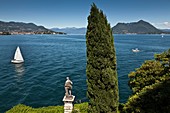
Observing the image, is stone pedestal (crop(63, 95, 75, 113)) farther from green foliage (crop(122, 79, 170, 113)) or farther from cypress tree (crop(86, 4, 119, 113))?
green foliage (crop(122, 79, 170, 113))

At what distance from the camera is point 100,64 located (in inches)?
475

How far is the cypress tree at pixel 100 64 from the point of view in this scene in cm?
1183

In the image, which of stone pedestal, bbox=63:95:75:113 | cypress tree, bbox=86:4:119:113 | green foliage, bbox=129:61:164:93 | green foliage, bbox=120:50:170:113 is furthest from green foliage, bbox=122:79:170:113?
stone pedestal, bbox=63:95:75:113

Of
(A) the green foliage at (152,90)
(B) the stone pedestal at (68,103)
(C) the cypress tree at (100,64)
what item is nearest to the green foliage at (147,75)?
(A) the green foliage at (152,90)

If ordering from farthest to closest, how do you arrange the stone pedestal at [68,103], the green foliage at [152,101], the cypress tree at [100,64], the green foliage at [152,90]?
the stone pedestal at [68,103], the green foliage at [152,90], the green foliage at [152,101], the cypress tree at [100,64]

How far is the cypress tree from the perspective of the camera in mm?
11831

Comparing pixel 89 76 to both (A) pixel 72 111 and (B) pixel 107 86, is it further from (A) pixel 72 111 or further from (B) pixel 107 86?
(A) pixel 72 111

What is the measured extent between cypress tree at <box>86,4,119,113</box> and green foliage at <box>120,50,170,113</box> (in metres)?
2.39

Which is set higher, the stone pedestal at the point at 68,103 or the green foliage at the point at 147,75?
the green foliage at the point at 147,75

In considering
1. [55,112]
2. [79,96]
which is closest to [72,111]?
[55,112]

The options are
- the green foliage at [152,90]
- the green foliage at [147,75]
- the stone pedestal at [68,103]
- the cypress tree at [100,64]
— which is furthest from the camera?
the green foliage at [147,75]

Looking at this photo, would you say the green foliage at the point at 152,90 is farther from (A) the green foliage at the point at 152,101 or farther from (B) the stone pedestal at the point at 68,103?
(B) the stone pedestal at the point at 68,103

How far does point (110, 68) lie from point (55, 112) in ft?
32.7

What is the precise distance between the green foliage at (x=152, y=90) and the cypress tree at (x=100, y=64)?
239cm
